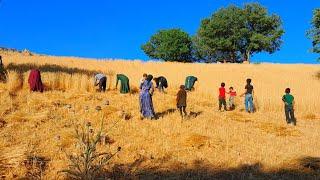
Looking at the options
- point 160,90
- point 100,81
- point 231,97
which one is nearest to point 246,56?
point 160,90

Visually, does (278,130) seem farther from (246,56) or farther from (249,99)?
(246,56)

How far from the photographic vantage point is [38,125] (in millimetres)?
18656

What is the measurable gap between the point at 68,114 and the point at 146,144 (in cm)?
455

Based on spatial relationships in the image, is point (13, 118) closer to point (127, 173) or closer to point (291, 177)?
point (127, 173)

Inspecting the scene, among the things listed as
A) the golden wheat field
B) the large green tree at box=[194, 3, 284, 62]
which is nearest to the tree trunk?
the large green tree at box=[194, 3, 284, 62]

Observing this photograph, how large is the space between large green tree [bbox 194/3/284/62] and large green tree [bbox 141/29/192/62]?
47.6 feet

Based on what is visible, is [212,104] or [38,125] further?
[212,104]

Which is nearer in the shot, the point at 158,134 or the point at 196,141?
the point at 196,141

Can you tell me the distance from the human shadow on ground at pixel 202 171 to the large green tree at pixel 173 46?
222 ft

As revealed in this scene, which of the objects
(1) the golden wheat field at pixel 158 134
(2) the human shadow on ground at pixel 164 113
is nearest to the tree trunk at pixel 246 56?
(1) the golden wheat field at pixel 158 134

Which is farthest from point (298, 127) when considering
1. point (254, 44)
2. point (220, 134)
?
point (254, 44)

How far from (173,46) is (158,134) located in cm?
6664

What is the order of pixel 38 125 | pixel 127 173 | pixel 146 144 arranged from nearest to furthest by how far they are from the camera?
pixel 127 173, pixel 146 144, pixel 38 125

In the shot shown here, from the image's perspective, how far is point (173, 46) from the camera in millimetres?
84750
